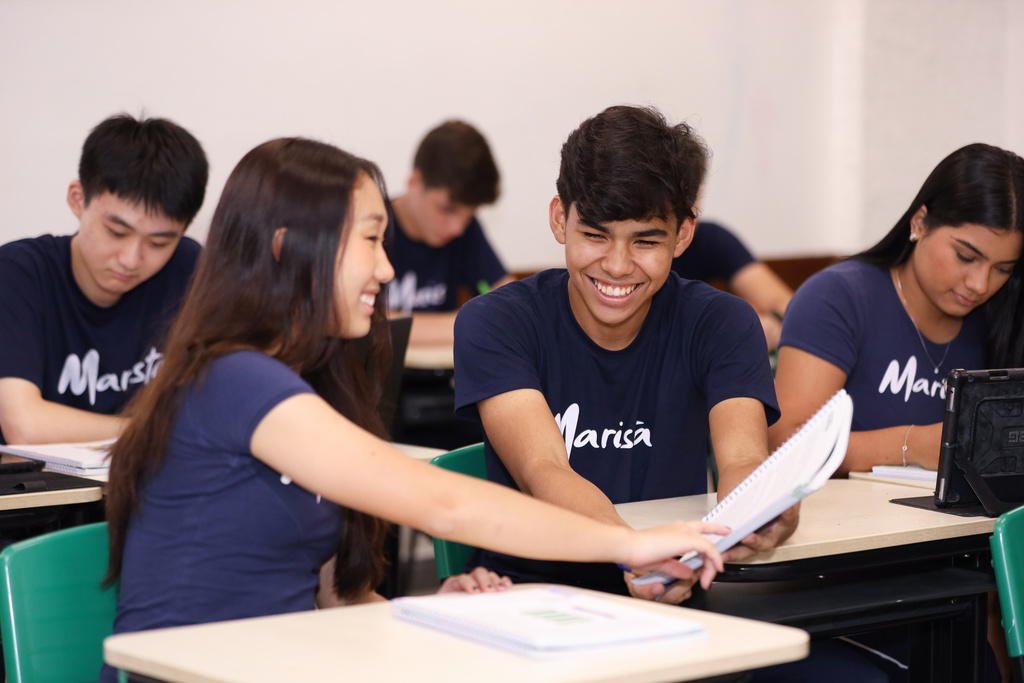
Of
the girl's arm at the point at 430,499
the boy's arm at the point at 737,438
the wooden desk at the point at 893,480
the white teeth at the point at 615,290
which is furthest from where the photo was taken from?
the wooden desk at the point at 893,480

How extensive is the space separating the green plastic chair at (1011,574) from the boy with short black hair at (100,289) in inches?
68.7

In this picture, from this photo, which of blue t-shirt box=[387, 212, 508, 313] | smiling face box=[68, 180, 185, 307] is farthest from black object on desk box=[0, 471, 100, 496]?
blue t-shirt box=[387, 212, 508, 313]

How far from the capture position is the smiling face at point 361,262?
1.37 metres

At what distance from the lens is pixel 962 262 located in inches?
85.0

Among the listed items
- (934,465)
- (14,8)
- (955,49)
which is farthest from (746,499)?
(955,49)

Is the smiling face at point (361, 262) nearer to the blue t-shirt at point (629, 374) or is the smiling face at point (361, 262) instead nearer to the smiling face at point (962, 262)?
the blue t-shirt at point (629, 374)

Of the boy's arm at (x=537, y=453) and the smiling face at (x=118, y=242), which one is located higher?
the smiling face at (x=118, y=242)

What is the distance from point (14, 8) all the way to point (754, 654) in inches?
131

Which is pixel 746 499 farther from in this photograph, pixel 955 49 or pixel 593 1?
pixel 955 49

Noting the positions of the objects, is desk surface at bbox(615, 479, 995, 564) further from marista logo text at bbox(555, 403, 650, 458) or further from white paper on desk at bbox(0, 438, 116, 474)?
white paper on desk at bbox(0, 438, 116, 474)

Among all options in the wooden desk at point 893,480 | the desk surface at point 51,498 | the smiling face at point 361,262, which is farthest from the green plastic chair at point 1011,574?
the desk surface at point 51,498

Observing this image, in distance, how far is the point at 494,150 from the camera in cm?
457

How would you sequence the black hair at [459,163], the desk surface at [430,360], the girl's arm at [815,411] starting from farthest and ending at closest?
the black hair at [459,163]
the desk surface at [430,360]
the girl's arm at [815,411]

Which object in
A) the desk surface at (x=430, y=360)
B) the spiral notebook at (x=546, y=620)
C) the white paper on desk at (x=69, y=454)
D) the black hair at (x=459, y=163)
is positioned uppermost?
the black hair at (x=459, y=163)
